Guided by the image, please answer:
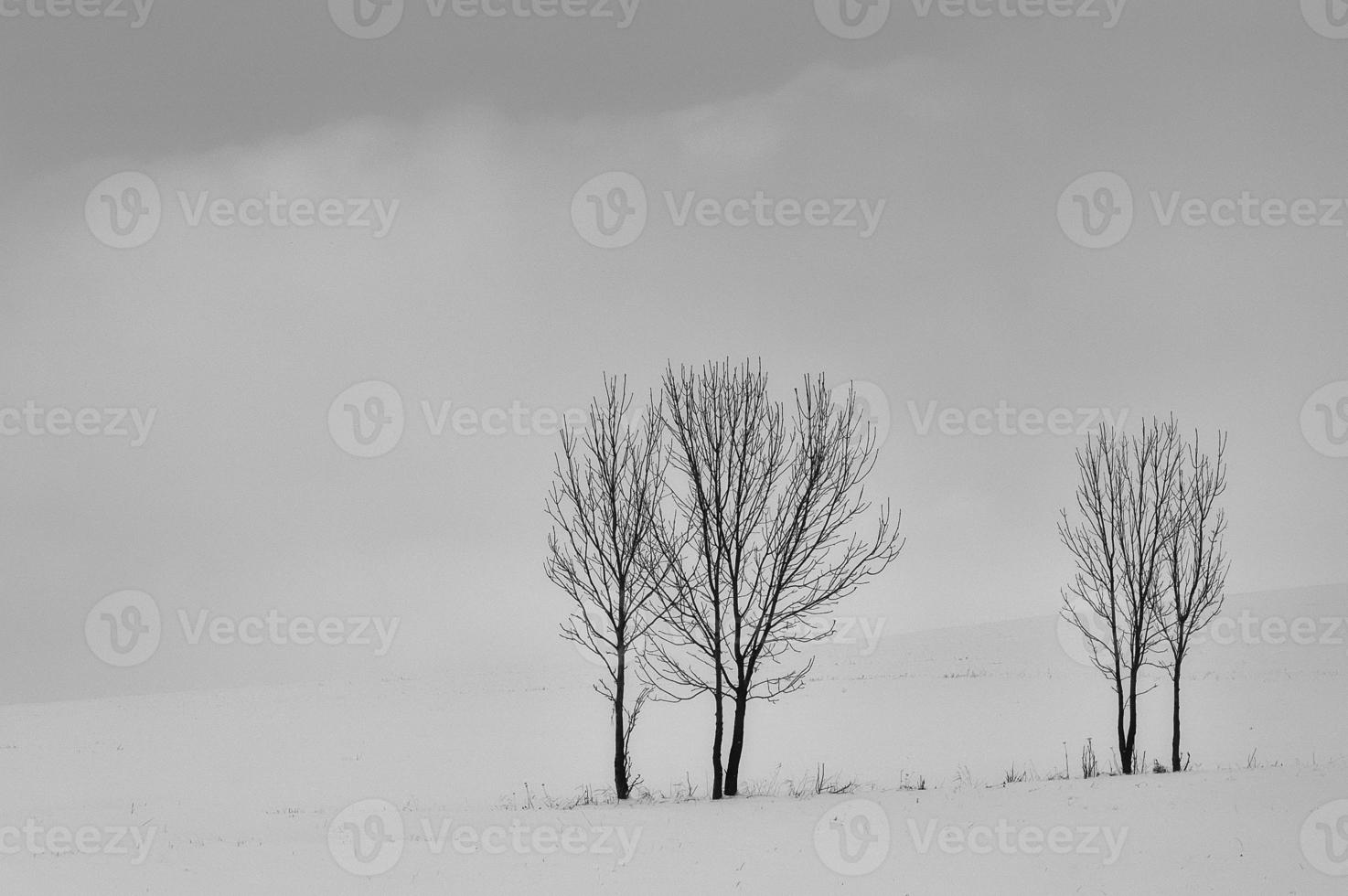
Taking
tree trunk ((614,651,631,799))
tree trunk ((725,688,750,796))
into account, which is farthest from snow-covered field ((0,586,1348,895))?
tree trunk ((614,651,631,799))

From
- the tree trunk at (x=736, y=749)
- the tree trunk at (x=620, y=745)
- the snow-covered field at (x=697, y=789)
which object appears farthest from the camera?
the tree trunk at (x=736, y=749)

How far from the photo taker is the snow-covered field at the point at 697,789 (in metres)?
13.4

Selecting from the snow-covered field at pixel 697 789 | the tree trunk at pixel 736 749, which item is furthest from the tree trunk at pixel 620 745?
the tree trunk at pixel 736 749

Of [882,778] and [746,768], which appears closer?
[882,778]

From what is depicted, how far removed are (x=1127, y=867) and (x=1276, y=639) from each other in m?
43.5

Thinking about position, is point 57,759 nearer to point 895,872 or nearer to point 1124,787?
point 895,872

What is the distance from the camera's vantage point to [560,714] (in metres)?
39.4

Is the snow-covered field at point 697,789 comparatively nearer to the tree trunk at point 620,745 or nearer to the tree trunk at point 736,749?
the tree trunk at point 736,749

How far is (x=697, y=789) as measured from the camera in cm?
2448

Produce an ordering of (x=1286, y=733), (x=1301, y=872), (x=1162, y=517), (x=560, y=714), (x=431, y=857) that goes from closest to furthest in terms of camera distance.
Result: (x=1301, y=872) < (x=431, y=857) < (x=1162, y=517) < (x=1286, y=733) < (x=560, y=714)

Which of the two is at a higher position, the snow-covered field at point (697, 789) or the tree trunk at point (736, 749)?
the tree trunk at point (736, 749)

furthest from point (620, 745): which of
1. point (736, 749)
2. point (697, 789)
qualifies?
point (697, 789)

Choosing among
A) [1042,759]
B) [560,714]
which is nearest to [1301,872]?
[1042,759]

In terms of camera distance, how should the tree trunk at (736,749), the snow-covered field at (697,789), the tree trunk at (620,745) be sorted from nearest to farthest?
1. the snow-covered field at (697,789)
2. the tree trunk at (620,745)
3. the tree trunk at (736,749)
